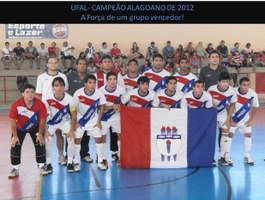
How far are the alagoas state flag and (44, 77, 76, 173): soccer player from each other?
85cm

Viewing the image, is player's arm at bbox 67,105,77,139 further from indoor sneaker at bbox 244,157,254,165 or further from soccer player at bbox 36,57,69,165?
indoor sneaker at bbox 244,157,254,165

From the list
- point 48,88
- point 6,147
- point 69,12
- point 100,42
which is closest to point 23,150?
point 6,147

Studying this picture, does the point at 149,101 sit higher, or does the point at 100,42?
the point at 100,42

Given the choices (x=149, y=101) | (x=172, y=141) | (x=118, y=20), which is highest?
(x=118, y=20)

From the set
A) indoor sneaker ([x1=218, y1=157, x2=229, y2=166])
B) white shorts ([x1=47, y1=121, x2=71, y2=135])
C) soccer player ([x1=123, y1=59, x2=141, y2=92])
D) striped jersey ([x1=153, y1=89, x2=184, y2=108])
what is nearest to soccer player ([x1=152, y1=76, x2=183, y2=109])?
striped jersey ([x1=153, y1=89, x2=184, y2=108])

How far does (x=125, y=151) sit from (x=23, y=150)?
264 cm

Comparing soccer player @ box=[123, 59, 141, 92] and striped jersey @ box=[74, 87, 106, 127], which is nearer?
striped jersey @ box=[74, 87, 106, 127]

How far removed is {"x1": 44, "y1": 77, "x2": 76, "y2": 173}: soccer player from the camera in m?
6.30

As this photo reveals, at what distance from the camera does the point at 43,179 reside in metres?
6.07

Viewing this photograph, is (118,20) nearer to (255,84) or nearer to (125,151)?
(125,151)

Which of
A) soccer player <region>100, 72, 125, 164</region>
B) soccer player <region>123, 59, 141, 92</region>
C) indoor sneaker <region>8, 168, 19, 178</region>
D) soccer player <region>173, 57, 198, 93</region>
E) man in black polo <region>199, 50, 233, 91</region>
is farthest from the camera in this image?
soccer player <region>173, 57, 198, 93</region>

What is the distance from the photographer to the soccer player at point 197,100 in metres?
6.62

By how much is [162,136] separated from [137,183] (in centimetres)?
104

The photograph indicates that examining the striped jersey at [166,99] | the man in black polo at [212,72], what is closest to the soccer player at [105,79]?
the striped jersey at [166,99]
